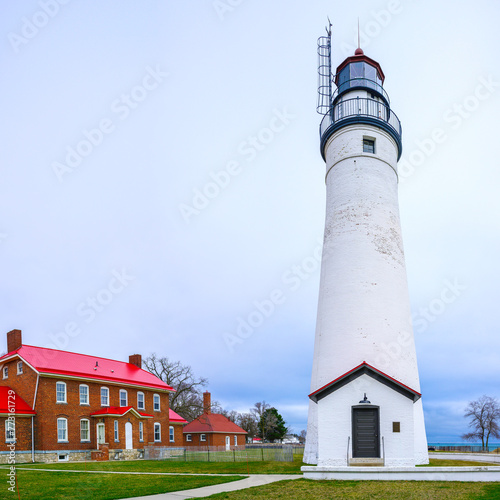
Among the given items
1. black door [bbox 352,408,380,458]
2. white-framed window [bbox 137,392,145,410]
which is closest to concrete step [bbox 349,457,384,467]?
black door [bbox 352,408,380,458]

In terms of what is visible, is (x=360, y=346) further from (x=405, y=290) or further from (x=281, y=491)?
(x=281, y=491)

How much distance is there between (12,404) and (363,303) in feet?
69.4

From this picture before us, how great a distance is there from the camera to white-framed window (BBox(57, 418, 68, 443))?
28312 millimetres

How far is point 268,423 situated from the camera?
6234 cm

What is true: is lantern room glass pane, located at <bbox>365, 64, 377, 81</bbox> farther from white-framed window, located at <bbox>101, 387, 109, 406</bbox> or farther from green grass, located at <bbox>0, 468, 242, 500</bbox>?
white-framed window, located at <bbox>101, 387, 109, 406</bbox>

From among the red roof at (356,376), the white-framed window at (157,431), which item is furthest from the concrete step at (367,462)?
the white-framed window at (157,431)

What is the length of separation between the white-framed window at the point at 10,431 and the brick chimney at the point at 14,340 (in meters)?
5.68

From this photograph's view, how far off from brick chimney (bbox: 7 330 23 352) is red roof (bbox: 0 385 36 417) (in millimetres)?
2595

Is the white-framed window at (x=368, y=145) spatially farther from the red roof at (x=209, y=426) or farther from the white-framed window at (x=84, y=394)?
the red roof at (x=209, y=426)

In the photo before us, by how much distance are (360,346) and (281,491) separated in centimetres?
755

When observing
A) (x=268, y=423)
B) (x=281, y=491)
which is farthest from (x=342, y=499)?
(x=268, y=423)

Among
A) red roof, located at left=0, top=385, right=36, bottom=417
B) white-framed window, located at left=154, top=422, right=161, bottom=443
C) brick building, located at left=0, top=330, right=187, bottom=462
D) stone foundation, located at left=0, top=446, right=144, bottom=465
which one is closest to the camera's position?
stone foundation, located at left=0, top=446, right=144, bottom=465

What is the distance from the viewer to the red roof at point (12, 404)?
26175 millimetres

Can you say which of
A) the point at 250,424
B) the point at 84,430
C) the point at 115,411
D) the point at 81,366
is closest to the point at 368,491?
the point at 115,411
